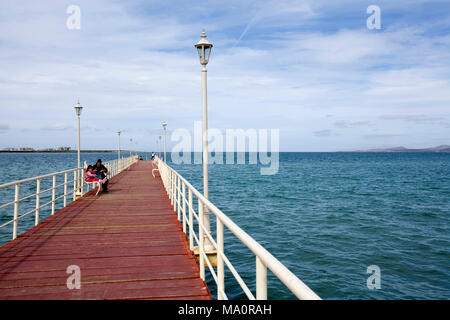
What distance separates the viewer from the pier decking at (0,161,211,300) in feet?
13.7

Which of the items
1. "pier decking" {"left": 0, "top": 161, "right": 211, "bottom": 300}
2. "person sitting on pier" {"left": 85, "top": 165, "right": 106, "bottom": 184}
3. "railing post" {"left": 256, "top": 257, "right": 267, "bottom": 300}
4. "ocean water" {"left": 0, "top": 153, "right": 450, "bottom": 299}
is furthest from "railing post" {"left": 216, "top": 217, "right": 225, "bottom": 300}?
"person sitting on pier" {"left": 85, "top": 165, "right": 106, "bottom": 184}

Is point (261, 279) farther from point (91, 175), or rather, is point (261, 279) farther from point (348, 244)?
point (348, 244)

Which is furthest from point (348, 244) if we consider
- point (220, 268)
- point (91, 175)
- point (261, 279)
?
point (261, 279)

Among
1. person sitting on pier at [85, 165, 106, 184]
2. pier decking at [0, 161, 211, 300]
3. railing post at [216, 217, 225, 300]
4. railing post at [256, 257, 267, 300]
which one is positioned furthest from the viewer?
person sitting on pier at [85, 165, 106, 184]

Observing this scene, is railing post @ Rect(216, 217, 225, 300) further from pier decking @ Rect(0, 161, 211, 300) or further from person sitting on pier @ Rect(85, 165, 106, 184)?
person sitting on pier @ Rect(85, 165, 106, 184)

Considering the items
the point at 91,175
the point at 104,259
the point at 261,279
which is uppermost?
the point at 91,175

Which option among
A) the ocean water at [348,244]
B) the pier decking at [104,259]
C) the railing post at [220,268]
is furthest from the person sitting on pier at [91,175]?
the railing post at [220,268]

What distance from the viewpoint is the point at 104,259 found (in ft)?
17.7

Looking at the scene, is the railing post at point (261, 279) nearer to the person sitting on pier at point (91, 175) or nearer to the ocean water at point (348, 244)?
the ocean water at point (348, 244)
